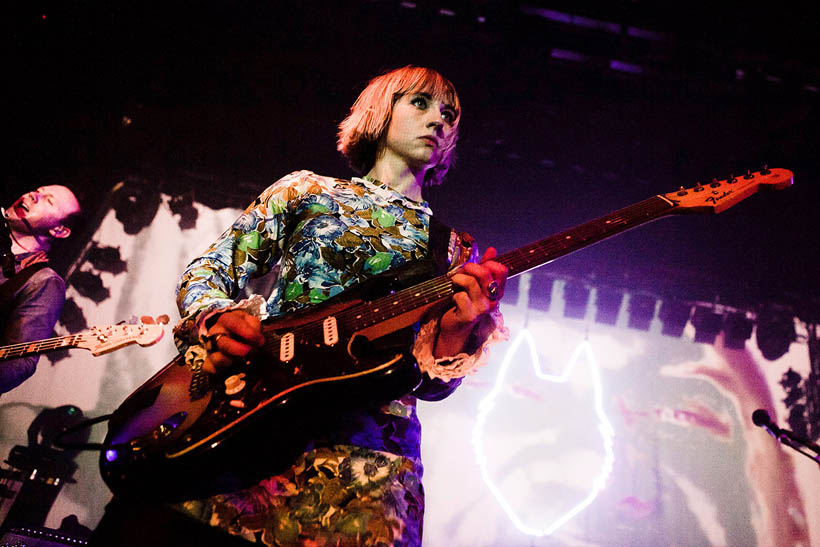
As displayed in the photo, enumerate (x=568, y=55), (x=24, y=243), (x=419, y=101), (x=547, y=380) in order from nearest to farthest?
(x=419, y=101), (x=24, y=243), (x=568, y=55), (x=547, y=380)

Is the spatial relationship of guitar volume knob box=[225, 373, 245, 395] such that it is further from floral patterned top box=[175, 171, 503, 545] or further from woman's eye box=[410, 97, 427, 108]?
woman's eye box=[410, 97, 427, 108]

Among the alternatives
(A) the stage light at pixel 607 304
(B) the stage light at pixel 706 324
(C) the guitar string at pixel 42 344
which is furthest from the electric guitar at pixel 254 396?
(B) the stage light at pixel 706 324

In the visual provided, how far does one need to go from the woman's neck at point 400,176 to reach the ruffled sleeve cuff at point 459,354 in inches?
33.4

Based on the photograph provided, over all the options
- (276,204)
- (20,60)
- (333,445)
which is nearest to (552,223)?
(276,204)

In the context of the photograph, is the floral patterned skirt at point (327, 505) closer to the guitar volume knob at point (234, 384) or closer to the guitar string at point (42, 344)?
the guitar volume knob at point (234, 384)

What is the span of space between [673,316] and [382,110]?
469 centimetres

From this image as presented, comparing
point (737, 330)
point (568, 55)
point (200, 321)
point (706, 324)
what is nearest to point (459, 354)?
point (200, 321)

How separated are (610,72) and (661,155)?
1120 millimetres

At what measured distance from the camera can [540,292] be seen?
18.7ft

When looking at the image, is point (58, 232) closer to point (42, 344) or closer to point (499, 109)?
point (42, 344)

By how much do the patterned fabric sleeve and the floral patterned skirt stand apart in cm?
47

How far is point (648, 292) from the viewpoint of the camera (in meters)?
5.68

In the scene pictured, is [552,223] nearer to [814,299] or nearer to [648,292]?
[648,292]

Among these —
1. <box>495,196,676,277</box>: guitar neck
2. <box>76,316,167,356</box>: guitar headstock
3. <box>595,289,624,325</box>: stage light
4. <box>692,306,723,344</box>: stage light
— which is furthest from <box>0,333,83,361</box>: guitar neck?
<box>692,306,723,344</box>: stage light
